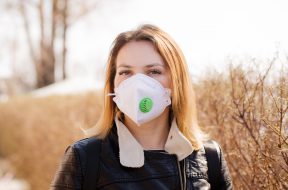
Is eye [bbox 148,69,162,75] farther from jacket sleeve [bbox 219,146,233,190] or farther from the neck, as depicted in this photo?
jacket sleeve [bbox 219,146,233,190]

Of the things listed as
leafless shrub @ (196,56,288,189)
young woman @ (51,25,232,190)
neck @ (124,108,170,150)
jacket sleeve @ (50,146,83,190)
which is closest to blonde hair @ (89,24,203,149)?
young woman @ (51,25,232,190)

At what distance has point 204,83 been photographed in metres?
3.80

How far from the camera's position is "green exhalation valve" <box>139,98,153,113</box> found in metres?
2.34

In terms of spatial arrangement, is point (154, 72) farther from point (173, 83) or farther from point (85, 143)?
point (85, 143)

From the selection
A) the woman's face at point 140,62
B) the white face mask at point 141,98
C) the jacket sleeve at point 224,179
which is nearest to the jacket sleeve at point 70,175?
the white face mask at point 141,98

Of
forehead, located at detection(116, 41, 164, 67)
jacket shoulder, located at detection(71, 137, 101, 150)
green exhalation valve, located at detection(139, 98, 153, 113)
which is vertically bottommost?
jacket shoulder, located at detection(71, 137, 101, 150)

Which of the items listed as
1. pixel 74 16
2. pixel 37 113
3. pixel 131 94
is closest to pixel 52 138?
pixel 37 113

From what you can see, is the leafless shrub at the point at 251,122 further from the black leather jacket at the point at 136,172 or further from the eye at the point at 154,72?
the eye at the point at 154,72

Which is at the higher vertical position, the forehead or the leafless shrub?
the forehead

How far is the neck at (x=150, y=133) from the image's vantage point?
7.77 feet

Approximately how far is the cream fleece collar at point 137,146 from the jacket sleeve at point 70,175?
200mm

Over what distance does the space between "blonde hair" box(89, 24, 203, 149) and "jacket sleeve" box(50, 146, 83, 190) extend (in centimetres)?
22

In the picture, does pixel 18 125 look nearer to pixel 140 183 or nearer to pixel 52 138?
pixel 52 138

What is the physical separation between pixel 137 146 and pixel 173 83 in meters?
0.38
